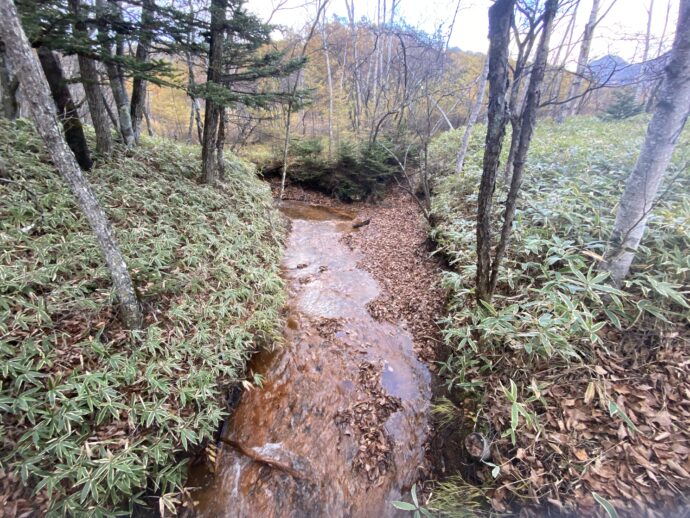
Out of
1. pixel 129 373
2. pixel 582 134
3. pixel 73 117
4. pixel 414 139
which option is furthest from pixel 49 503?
pixel 582 134

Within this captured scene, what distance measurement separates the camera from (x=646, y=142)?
2812mm

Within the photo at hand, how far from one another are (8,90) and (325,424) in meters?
7.94

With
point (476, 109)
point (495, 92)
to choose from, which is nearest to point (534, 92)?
point (495, 92)

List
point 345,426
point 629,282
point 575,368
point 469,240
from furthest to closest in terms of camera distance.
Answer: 1. point 469,240
2. point 345,426
3. point 629,282
4. point 575,368

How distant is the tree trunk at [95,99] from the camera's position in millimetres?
4523

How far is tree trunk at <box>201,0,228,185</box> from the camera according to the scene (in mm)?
5195

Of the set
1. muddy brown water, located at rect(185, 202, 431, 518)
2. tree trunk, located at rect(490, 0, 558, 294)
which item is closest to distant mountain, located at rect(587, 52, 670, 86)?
tree trunk, located at rect(490, 0, 558, 294)

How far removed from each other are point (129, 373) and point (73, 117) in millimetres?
4464

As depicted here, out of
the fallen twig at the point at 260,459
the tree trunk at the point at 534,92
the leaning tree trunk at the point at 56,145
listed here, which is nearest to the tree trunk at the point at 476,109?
the tree trunk at the point at 534,92

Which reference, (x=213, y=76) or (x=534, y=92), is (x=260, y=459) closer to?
(x=534, y=92)

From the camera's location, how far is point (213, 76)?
5609 millimetres

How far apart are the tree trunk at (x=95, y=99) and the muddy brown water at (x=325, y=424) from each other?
4848 mm

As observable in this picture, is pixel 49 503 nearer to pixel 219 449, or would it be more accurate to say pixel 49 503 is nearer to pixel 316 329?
pixel 219 449

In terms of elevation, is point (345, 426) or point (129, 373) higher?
point (129, 373)
